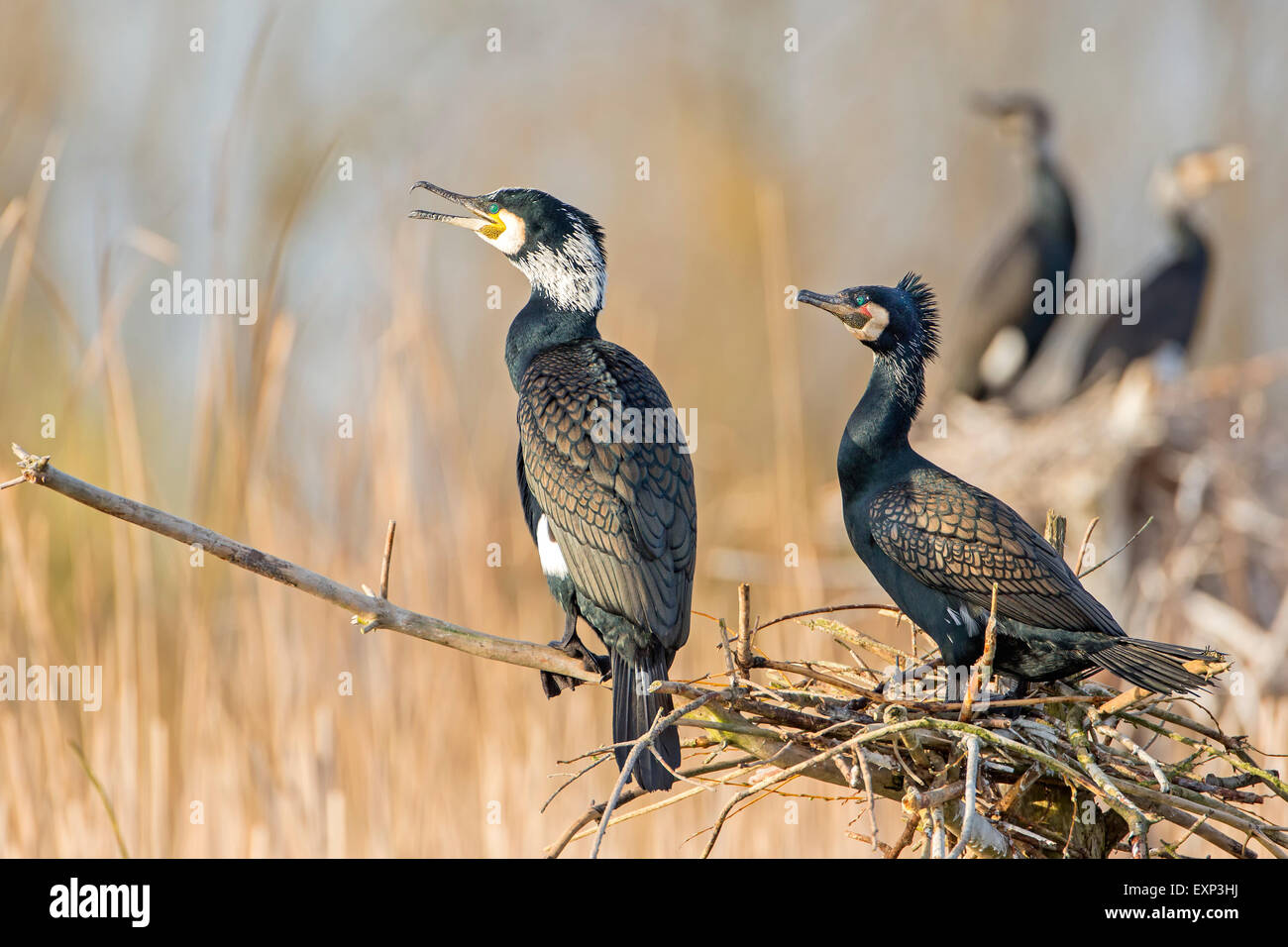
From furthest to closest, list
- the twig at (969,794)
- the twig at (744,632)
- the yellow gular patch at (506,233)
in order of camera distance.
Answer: the yellow gular patch at (506,233), the twig at (744,632), the twig at (969,794)

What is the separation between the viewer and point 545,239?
325cm

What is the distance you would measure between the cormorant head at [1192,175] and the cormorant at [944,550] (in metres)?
5.70

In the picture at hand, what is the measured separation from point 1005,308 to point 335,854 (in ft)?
18.6

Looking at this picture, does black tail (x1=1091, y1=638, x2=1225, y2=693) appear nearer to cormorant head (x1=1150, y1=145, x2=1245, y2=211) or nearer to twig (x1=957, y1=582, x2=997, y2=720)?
twig (x1=957, y1=582, x2=997, y2=720)

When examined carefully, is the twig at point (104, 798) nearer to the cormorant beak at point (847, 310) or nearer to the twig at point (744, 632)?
the twig at point (744, 632)

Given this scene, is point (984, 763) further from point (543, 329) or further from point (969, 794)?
point (543, 329)

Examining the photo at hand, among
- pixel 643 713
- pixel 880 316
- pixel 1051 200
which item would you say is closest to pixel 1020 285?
pixel 1051 200

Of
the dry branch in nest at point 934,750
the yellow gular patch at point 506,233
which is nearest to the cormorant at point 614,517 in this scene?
the dry branch in nest at point 934,750

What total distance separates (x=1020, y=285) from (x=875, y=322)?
5.22 metres

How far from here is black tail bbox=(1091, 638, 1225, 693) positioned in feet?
7.27

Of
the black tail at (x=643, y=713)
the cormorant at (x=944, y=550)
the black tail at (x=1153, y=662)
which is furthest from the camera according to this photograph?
the cormorant at (x=944, y=550)

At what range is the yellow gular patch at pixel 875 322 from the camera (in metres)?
2.88

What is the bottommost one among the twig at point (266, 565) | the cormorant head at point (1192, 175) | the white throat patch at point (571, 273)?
the twig at point (266, 565)
